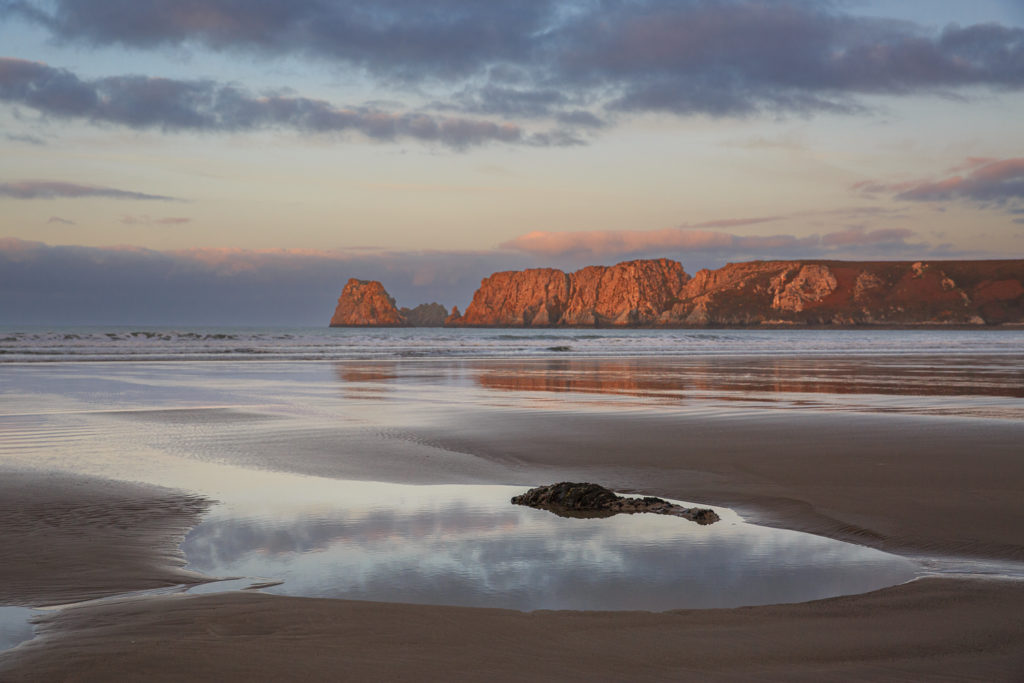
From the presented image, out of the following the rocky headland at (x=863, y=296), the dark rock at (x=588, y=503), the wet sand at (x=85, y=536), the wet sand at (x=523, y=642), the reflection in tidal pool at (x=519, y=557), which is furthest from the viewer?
the rocky headland at (x=863, y=296)

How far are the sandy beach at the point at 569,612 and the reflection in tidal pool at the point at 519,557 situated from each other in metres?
0.23

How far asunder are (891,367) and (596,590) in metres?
28.5

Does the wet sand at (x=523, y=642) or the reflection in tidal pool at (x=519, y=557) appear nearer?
the wet sand at (x=523, y=642)

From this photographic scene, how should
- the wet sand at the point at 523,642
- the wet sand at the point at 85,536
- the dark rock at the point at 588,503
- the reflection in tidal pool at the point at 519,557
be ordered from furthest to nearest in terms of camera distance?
the dark rock at the point at 588,503, the wet sand at the point at 85,536, the reflection in tidal pool at the point at 519,557, the wet sand at the point at 523,642

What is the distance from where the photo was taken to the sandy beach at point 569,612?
360 centimetres

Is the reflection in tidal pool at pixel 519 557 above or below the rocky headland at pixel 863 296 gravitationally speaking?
below

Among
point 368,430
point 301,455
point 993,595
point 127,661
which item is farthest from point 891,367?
point 127,661

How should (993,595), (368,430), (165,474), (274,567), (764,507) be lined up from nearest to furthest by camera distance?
1. (993,595)
2. (274,567)
3. (764,507)
4. (165,474)
5. (368,430)

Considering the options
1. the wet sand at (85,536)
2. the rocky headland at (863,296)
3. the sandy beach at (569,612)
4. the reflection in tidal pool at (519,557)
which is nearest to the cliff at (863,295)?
the rocky headland at (863,296)

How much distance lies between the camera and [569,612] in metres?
4.29

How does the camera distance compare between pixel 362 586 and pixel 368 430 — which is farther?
pixel 368 430

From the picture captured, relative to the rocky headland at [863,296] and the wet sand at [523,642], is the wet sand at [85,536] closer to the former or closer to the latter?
the wet sand at [523,642]

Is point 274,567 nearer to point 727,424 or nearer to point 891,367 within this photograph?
point 727,424

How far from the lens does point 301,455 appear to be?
974 centimetres
